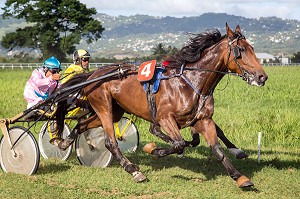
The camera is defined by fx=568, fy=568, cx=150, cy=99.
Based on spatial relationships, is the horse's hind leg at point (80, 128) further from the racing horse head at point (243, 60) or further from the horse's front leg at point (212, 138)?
the racing horse head at point (243, 60)

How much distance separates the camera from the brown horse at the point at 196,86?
7301 millimetres

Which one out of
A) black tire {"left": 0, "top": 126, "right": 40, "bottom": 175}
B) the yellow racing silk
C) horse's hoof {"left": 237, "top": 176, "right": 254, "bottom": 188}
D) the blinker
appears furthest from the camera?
the yellow racing silk

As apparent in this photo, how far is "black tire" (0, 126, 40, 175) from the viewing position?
8164mm

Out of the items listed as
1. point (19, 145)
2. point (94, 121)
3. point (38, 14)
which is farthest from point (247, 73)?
point (38, 14)

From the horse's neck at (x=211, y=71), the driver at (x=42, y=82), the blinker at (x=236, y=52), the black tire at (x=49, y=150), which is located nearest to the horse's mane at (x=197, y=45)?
the horse's neck at (x=211, y=71)

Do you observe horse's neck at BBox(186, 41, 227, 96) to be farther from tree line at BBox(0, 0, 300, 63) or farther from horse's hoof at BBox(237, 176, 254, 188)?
tree line at BBox(0, 0, 300, 63)

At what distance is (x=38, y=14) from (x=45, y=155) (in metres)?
47.7

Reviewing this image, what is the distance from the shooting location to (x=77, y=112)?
10.2 m

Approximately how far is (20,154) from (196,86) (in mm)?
2797

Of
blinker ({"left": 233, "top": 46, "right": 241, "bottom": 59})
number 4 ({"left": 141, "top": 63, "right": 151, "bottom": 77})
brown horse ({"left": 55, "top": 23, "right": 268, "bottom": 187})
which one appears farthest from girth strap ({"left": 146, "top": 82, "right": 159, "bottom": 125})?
blinker ({"left": 233, "top": 46, "right": 241, "bottom": 59})

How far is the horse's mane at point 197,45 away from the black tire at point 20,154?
2.36 m

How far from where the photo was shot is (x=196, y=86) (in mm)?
7547

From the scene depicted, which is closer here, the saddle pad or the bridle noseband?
the bridle noseband

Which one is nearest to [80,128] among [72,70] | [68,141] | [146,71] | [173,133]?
[68,141]
